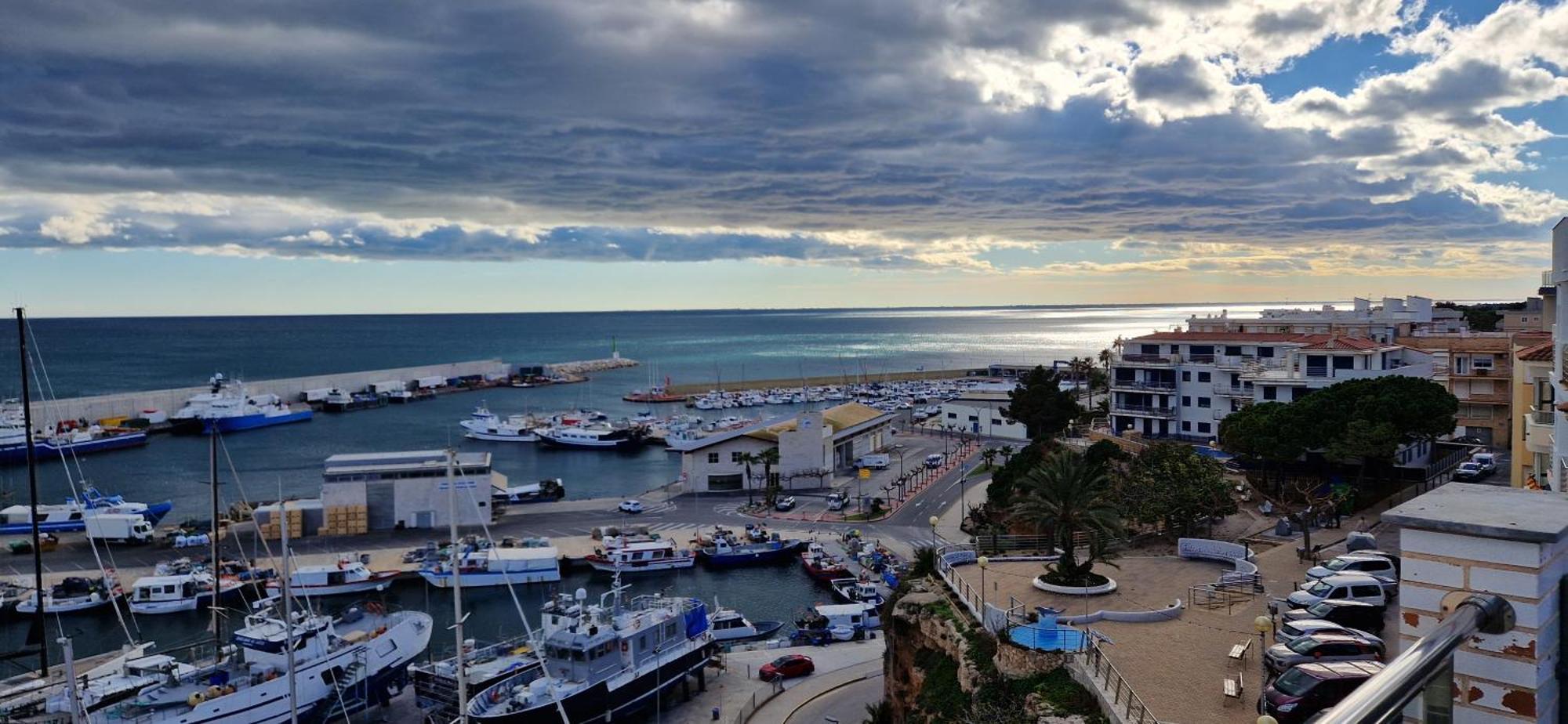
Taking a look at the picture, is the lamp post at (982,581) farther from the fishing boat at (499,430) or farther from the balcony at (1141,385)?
the fishing boat at (499,430)

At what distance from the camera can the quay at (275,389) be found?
3799 inches

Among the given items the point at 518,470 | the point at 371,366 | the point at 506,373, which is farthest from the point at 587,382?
the point at 518,470

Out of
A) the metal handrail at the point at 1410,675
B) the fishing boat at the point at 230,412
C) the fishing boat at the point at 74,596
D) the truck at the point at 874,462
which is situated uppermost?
the metal handrail at the point at 1410,675

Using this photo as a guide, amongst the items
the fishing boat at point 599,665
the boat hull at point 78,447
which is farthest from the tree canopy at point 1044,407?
the boat hull at point 78,447

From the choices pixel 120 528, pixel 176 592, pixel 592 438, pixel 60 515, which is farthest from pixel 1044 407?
pixel 60 515

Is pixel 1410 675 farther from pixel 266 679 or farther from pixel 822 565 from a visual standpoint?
pixel 822 565

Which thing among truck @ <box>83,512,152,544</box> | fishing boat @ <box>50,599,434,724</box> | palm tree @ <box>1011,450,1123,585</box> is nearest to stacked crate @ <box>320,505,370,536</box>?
truck @ <box>83,512,152,544</box>

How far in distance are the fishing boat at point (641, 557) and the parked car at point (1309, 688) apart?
3578 centimetres

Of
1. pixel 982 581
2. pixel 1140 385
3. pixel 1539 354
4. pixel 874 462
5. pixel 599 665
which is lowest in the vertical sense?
pixel 599 665

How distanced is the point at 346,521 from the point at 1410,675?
57.1 m

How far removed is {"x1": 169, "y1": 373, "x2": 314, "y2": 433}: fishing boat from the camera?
324 ft

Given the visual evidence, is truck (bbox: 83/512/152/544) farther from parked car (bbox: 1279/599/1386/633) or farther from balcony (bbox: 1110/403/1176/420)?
parked car (bbox: 1279/599/1386/633)

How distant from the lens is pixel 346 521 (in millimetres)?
53594

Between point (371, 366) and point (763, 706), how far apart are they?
159386mm
